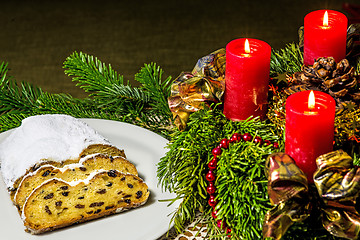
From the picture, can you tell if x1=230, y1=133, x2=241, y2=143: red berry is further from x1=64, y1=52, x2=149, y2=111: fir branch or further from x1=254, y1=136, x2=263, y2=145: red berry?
x1=64, y1=52, x2=149, y2=111: fir branch

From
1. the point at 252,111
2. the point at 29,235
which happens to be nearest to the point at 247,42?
the point at 252,111

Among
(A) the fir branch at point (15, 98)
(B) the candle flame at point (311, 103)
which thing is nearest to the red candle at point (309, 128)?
(B) the candle flame at point (311, 103)

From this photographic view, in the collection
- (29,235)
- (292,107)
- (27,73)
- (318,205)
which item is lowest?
(27,73)

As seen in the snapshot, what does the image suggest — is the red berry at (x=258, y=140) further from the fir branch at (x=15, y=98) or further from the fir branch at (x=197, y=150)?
the fir branch at (x=15, y=98)

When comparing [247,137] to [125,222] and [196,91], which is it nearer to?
[196,91]

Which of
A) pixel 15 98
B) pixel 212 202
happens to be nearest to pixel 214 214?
pixel 212 202

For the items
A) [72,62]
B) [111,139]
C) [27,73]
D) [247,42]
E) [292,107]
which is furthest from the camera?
[27,73]

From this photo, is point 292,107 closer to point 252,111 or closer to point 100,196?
point 252,111
